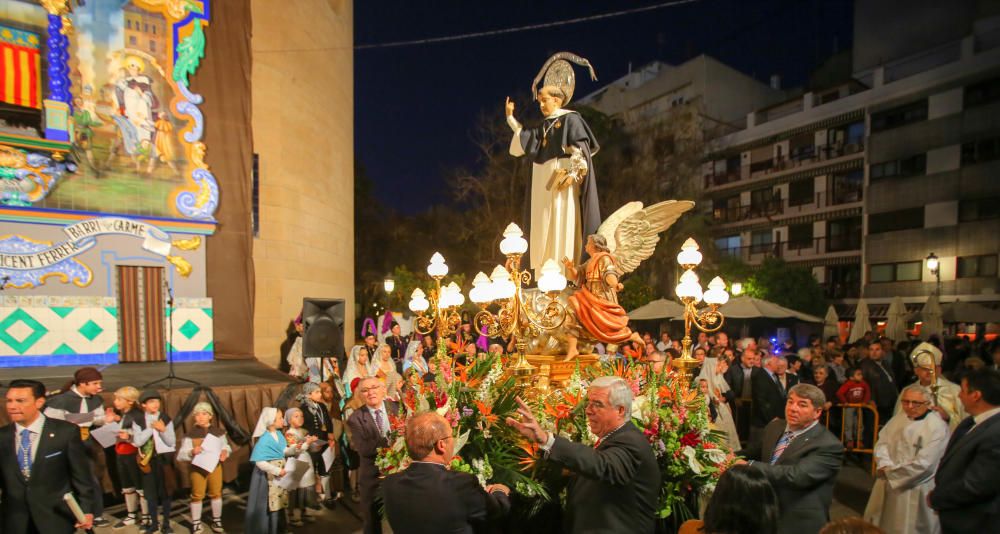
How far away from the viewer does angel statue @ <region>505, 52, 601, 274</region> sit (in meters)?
5.66

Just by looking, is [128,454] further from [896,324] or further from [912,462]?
[896,324]

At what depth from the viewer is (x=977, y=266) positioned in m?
21.7

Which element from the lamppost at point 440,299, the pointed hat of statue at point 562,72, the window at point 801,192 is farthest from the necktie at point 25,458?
the window at point 801,192

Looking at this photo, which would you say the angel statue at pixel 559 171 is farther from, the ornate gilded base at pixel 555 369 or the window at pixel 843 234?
the window at pixel 843 234

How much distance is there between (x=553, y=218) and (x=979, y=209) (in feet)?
82.5

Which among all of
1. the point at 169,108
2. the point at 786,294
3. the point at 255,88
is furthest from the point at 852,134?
the point at 169,108

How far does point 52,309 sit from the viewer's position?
29.6ft

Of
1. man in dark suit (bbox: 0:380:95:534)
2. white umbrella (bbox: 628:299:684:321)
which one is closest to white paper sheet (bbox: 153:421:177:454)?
man in dark suit (bbox: 0:380:95:534)

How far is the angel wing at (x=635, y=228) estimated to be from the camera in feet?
18.9

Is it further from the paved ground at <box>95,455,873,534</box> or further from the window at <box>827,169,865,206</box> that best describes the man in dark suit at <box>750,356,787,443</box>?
the window at <box>827,169,865,206</box>

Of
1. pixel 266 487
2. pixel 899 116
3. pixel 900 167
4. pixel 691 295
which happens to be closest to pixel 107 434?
pixel 266 487

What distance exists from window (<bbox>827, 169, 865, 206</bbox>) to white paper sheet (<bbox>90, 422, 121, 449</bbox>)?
3057 cm

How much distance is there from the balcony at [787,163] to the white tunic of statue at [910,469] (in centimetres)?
2652

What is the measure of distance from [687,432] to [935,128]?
26616mm
